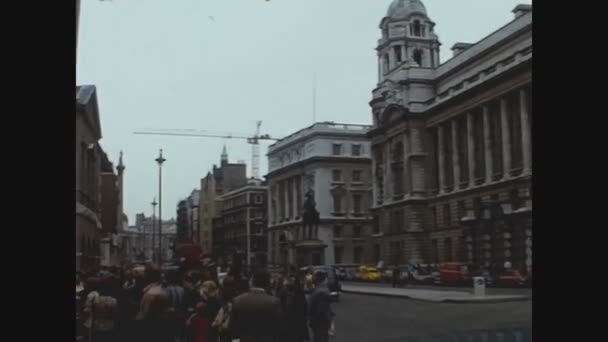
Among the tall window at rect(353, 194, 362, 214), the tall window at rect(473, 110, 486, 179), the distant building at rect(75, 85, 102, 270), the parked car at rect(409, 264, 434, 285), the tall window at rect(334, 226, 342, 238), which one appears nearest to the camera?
the distant building at rect(75, 85, 102, 270)

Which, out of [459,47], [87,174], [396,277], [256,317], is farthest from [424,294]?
[87,174]

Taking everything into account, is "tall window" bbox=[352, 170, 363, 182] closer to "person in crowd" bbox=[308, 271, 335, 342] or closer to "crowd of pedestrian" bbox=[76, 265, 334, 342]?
"person in crowd" bbox=[308, 271, 335, 342]

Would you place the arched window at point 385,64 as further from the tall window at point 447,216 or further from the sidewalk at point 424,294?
the sidewalk at point 424,294

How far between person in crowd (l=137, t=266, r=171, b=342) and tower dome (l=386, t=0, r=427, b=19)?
10.5 feet

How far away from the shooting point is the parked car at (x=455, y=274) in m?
7.29

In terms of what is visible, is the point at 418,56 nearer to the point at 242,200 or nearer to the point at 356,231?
the point at 356,231

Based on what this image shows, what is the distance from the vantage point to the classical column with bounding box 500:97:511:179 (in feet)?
23.6

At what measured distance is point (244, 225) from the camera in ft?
24.0

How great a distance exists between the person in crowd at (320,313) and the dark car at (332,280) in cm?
9

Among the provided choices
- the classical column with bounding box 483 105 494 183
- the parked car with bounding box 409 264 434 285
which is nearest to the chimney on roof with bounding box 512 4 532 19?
the classical column with bounding box 483 105 494 183

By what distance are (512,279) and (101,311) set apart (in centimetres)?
376
